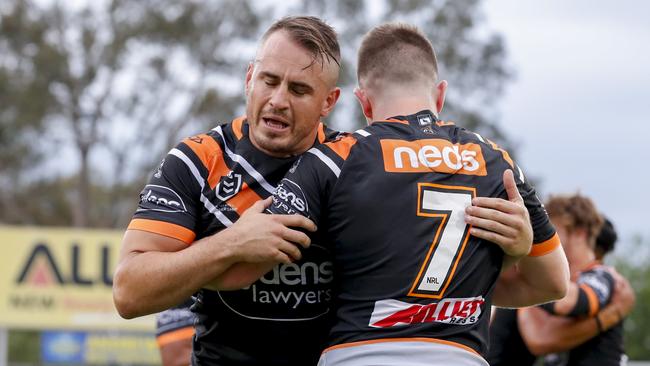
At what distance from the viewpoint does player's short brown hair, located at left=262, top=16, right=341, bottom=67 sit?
12.1 feet

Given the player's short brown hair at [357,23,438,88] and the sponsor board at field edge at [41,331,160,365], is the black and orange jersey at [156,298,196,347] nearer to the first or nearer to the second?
the player's short brown hair at [357,23,438,88]

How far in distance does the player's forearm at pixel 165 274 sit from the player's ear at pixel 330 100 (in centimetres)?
74

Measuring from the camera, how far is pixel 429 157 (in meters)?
3.52

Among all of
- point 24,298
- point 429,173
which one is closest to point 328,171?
point 429,173

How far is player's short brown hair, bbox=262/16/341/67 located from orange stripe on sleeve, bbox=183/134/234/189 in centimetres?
44

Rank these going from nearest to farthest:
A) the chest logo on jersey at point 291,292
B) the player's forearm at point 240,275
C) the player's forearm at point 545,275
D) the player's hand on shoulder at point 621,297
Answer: the player's forearm at point 240,275
the chest logo on jersey at point 291,292
the player's forearm at point 545,275
the player's hand on shoulder at point 621,297

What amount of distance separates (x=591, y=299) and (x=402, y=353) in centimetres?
293

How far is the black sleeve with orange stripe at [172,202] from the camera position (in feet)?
11.5

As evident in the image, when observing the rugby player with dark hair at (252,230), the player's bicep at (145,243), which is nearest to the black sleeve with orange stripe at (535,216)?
the rugby player with dark hair at (252,230)

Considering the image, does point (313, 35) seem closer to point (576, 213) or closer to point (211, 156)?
point (211, 156)

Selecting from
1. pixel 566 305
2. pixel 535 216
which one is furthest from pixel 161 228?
pixel 566 305

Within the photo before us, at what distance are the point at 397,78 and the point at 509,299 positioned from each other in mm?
1016

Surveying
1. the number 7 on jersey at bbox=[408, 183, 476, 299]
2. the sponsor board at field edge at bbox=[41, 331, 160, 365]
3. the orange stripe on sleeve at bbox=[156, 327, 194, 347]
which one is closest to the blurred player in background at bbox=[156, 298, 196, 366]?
the orange stripe on sleeve at bbox=[156, 327, 194, 347]

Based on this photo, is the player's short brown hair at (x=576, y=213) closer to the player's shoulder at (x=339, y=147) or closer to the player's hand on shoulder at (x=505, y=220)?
the player's hand on shoulder at (x=505, y=220)
